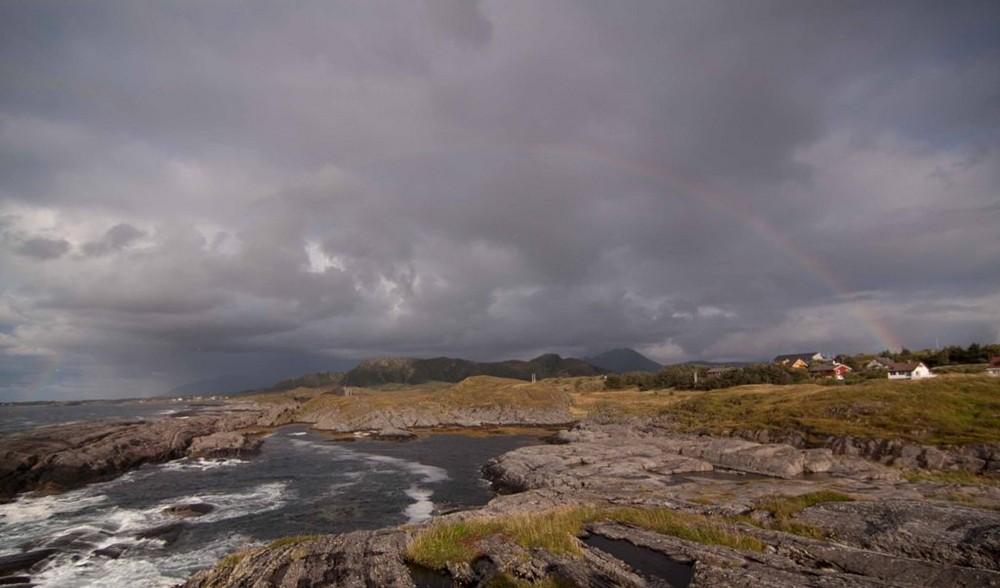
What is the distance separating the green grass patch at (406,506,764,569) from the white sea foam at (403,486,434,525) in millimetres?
13075

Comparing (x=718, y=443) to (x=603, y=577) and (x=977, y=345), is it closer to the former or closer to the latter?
(x=603, y=577)

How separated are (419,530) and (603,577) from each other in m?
10.9

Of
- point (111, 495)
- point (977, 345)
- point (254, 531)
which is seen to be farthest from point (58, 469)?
point (977, 345)

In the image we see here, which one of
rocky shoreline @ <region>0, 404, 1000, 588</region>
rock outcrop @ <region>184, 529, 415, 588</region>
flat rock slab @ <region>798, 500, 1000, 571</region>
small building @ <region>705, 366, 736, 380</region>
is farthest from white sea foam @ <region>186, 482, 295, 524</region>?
small building @ <region>705, 366, 736, 380</region>

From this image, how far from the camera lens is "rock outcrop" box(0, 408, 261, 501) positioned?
5288 cm

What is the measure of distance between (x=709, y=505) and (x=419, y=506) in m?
24.1

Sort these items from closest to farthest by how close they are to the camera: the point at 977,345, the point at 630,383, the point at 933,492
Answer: the point at 933,492, the point at 977,345, the point at 630,383

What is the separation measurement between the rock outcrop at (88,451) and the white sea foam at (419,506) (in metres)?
38.4

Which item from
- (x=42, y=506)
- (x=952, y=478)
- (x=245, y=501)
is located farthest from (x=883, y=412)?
(x=42, y=506)

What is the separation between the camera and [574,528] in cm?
2438

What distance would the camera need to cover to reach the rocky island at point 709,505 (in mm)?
18391

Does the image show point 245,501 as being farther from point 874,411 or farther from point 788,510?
point 874,411

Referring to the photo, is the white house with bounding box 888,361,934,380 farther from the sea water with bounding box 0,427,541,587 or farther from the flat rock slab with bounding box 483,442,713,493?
the sea water with bounding box 0,427,541,587

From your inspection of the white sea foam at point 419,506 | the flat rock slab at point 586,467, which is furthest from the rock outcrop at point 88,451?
the flat rock slab at point 586,467
